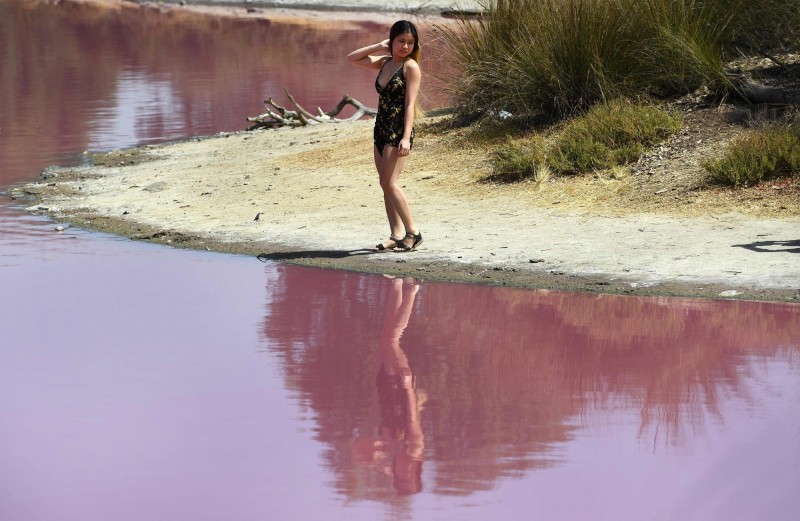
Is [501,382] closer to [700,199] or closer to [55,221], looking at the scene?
[700,199]

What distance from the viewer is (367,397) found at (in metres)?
Answer: 6.98

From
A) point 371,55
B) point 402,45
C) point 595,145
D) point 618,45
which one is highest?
point 402,45

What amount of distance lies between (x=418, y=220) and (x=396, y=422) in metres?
5.64

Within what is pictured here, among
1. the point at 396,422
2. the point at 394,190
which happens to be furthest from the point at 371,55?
the point at 396,422

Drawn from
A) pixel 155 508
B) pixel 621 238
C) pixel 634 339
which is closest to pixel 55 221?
pixel 621 238

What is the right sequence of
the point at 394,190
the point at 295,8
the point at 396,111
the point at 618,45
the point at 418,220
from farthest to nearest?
the point at 295,8
the point at 618,45
the point at 418,220
the point at 394,190
the point at 396,111

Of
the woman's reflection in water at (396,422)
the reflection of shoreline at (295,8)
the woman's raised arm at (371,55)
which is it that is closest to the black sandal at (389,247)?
the woman's raised arm at (371,55)

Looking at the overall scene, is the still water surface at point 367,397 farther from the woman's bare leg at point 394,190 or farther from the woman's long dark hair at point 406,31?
the woman's long dark hair at point 406,31

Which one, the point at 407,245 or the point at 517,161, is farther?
the point at 517,161

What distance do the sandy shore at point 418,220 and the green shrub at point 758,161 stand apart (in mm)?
854

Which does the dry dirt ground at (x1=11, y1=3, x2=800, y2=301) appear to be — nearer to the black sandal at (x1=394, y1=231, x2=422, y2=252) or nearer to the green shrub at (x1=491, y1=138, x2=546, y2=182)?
the black sandal at (x1=394, y1=231, x2=422, y2=252)

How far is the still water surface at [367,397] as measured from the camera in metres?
5.59

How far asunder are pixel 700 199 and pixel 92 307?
5.37m

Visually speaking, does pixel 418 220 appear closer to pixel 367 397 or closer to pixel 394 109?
pixel 394 109
